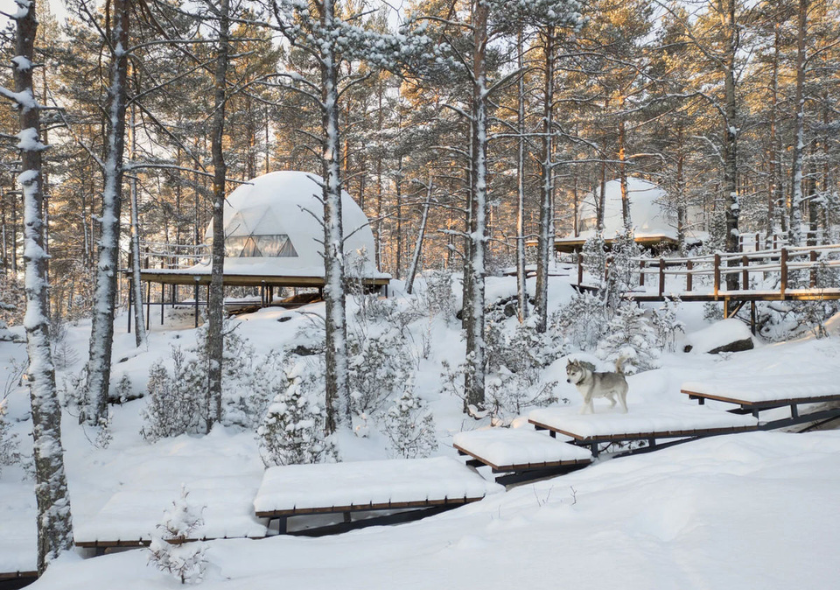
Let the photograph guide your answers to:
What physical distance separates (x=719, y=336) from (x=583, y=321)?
342 centimetres

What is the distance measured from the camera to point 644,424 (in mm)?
5344

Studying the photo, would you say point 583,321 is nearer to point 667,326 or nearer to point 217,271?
point 667,326

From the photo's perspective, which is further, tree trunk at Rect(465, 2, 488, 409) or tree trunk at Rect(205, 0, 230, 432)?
tree trunk at Rect(465, 2, 488, 409)

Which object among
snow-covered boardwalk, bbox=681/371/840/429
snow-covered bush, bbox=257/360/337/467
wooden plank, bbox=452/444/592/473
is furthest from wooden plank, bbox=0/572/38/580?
snow-covered boardwalk, bbox=681/371/840/429

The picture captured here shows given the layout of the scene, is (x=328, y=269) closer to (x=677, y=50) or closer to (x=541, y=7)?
(x=541, y=7)

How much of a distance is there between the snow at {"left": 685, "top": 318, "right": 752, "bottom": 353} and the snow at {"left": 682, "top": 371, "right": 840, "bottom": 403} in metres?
5.02

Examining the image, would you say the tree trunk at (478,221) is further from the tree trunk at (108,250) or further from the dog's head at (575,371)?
the tree trunk at (108,250)

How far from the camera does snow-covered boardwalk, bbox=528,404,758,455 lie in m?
5.21

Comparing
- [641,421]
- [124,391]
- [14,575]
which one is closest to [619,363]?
[641,421]

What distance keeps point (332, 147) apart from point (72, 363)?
10.7 m

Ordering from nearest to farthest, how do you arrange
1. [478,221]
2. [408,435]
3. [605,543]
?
[605,543] < [408,435] < [478,221]

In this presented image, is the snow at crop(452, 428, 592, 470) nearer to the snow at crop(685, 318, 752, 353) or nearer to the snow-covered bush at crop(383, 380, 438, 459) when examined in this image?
the snow-covered bush at crop(383, 380, 438, 459)

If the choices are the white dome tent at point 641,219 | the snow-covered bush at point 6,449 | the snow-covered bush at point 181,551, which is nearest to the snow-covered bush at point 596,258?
the white dome tent at point 641,219

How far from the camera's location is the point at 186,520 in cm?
315
